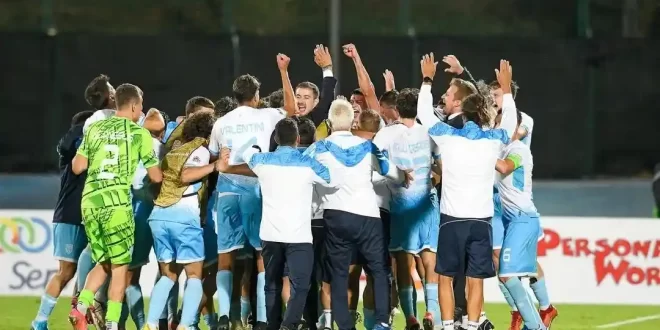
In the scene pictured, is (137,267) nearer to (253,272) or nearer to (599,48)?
(253,272)

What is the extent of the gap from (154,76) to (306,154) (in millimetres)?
12082

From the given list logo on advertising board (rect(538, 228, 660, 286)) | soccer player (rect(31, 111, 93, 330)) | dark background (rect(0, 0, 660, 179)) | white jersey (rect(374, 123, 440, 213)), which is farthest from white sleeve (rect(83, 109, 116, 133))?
dark background (rect(0, 0, 660, 179))

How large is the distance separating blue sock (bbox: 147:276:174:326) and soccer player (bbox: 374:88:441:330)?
→ 1.86 metres

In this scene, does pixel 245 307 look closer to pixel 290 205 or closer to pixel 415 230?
pixel 290 205

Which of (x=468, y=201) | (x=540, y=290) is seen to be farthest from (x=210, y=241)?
(x=540, y=290)

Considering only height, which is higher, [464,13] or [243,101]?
[464,13]

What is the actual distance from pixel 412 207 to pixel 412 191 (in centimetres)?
14

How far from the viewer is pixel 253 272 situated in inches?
417

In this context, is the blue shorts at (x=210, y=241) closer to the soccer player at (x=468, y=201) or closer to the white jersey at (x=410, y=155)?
the white jersey at (x=410, y=155)

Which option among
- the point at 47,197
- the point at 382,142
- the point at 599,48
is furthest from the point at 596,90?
the point at 382,142

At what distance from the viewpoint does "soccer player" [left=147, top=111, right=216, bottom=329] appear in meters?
9.73

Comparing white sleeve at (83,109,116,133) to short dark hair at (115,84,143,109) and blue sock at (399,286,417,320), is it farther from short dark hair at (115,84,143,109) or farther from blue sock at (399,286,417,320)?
blue sock at (399,286,417,320)

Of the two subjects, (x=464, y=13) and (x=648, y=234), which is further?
(x=464, y=13)

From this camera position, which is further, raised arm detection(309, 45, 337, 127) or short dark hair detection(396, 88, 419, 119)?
raised arm detection(309, 45, 337, 127)
